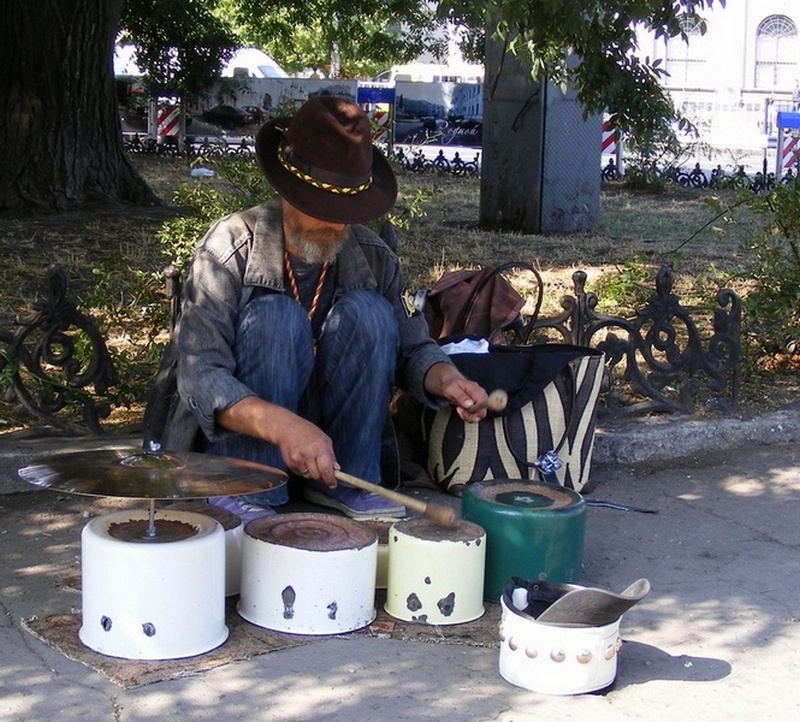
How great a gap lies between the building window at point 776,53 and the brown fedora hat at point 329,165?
43846mm

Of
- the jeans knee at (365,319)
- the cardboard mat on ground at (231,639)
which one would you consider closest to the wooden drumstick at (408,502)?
the cardboard mat on ground at (231,639)

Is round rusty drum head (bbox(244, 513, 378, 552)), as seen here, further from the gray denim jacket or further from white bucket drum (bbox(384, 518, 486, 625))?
the gray denim jacket

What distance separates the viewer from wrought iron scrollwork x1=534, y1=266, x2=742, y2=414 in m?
4.68

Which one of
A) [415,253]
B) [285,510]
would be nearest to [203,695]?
[285,510]

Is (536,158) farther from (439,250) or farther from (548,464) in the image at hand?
(548,464)

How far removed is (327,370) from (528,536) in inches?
33.4

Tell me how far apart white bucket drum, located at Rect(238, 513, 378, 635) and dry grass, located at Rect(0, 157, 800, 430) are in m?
2.24

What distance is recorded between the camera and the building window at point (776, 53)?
1763 inches

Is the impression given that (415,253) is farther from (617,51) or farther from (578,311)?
(578,311)

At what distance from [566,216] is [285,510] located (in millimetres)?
6589

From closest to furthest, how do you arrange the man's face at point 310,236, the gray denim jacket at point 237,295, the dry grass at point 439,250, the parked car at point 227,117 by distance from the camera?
the gray denim jacket at point 237,295
the man's face at point 310,236
the dry grass at point 439,250
the parked car at point 227,117

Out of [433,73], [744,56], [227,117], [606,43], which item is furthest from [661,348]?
[433,73]

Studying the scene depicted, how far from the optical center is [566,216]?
9.94 metres

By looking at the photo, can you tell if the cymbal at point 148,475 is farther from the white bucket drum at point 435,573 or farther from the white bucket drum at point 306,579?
the white bucket drum at point 435,573
